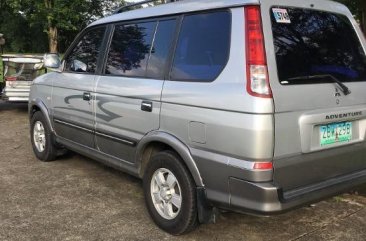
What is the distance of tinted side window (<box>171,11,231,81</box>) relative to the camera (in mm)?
3441

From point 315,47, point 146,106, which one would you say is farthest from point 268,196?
point 146,106

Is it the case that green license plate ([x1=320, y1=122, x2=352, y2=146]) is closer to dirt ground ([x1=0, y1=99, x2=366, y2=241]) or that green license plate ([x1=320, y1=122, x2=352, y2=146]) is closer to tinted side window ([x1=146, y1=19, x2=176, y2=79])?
dirt ground ([x1=0, y1=99, x2=366, y2=241])

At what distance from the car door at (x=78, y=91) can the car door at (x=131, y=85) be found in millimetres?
225

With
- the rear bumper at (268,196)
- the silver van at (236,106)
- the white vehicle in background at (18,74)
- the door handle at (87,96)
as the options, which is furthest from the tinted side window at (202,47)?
the white vehicle in background at (18,74)

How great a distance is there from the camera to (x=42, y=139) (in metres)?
6.35

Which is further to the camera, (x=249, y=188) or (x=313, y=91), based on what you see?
(x=313, y=91)

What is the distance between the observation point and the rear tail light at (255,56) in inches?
126

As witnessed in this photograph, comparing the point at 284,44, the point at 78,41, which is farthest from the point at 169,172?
the point at 78,41

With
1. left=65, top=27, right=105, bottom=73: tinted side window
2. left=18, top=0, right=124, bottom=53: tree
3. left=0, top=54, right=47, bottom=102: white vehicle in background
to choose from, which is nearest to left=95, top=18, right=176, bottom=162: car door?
left=65, top=27, right=105, bottom=73: tinted side window

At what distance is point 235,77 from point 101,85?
73.5 inches

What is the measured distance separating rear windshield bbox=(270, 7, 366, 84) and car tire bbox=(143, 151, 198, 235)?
3.68 feet

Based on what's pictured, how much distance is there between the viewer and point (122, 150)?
179 inches

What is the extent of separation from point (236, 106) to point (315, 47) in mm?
873

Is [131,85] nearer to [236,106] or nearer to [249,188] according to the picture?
[236,106]
